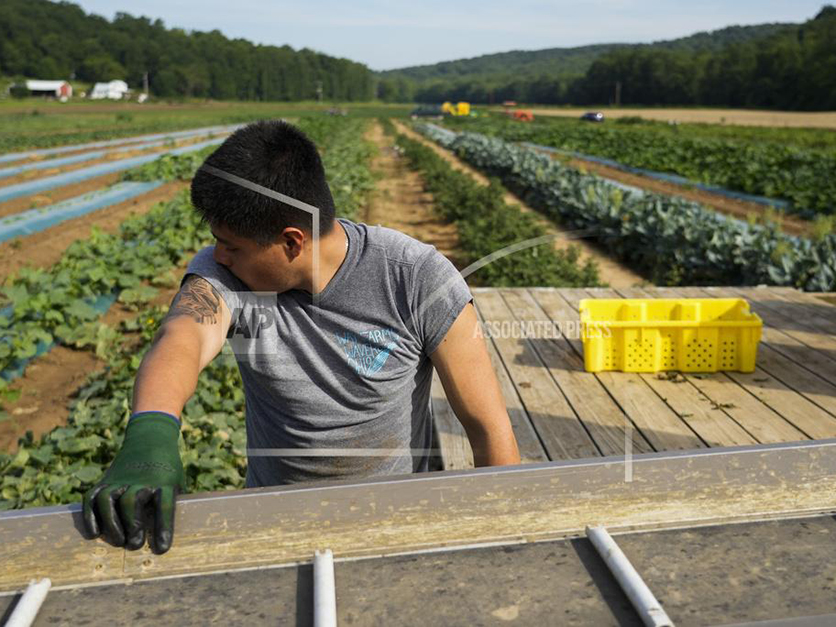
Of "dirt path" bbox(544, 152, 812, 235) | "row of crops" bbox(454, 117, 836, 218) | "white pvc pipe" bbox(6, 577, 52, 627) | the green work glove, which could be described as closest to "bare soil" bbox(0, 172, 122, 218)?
"dirt path" bbox(544, 152, 812, 235)

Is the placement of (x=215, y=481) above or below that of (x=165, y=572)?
below

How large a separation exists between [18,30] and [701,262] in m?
96.5

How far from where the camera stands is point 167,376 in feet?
5.68

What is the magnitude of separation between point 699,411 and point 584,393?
0.52 metres

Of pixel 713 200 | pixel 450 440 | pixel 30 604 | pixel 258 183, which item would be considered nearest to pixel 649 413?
pixel 450 440

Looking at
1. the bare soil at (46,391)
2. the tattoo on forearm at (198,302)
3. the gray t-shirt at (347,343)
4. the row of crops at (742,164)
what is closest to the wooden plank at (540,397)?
the gray t-shirt at (347,343)

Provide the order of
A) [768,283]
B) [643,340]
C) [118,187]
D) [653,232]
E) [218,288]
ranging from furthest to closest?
[118,187] → [653,232] → [768,283] → [643,340] → [218,288]

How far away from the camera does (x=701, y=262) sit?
8094mm

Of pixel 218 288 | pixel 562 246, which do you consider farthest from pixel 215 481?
pixel 562 246

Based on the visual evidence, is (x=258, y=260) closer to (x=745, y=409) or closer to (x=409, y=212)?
(x=745, y=409)

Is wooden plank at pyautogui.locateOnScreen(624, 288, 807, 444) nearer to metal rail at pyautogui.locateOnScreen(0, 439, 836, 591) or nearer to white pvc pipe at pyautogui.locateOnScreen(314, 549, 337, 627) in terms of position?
metal rail at pyautogui.locateOnScreen(0, 439, 836, 591)

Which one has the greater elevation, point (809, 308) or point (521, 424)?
point (809, 308)

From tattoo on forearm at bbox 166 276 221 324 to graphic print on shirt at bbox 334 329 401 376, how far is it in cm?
32

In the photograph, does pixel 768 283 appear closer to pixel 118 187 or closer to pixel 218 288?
pixel 218 288
